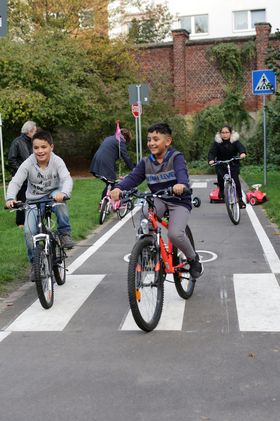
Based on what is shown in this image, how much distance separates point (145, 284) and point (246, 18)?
4003 centimetres

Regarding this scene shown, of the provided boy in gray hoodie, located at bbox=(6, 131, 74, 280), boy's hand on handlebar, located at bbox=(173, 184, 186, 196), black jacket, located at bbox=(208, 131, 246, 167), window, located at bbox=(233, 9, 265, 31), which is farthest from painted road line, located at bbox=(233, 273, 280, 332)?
window, located at bbox=(233, 9, 265, 31)

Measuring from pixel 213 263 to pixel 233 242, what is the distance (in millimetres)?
1746

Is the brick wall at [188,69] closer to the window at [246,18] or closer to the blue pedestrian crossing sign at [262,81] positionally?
the window at [246,18]

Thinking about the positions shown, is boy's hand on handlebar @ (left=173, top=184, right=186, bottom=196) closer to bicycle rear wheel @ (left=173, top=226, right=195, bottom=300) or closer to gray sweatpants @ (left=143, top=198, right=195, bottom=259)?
gray sweatpants @ (left=143, top=198, right=195, bottom=259)

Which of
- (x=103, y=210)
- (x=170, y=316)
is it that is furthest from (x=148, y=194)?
(x=103, y=210)

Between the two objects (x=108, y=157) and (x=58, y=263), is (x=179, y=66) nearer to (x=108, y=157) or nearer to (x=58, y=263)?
(x=108, y=157)

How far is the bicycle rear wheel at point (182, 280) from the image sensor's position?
655 centimetres

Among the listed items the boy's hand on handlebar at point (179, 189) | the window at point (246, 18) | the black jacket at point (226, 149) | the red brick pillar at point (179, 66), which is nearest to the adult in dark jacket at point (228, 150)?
the black jacket at point (226, 149)

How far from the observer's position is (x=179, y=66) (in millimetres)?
31359

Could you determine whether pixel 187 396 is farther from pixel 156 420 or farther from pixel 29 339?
Answer: pixel 29 339

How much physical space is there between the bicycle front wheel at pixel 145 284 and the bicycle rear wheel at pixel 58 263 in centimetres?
160

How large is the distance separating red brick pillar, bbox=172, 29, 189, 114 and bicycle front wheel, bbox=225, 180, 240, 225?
19.4 meters

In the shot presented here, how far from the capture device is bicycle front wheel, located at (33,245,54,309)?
→ 6.21 meters

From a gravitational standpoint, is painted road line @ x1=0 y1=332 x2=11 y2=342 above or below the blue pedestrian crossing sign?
below
